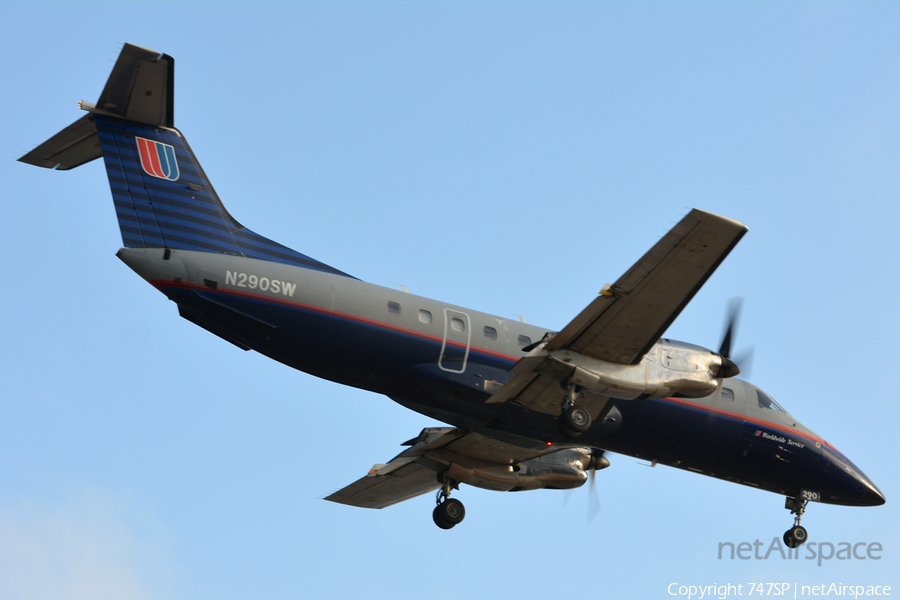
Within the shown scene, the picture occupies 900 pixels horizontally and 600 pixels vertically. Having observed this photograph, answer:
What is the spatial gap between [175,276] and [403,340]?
15.5ft

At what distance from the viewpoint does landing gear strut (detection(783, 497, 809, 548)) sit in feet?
76.4

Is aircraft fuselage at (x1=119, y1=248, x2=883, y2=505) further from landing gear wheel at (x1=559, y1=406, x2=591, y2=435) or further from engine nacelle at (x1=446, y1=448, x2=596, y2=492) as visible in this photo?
engine nacelle at (x1=446, y1=448, x2=596, y2=492)

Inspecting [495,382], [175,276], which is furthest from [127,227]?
[495,382]

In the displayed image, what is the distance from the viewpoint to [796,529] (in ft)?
→ 76.9

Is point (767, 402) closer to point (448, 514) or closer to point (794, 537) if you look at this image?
point (794, 537)

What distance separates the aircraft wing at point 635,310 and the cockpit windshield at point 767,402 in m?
5.13

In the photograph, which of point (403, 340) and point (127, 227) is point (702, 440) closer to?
point (403, 340)

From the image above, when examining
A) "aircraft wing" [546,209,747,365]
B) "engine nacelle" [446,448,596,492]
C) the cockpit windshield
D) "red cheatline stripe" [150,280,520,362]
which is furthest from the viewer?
"engine nacelle" [446,448,596,492]

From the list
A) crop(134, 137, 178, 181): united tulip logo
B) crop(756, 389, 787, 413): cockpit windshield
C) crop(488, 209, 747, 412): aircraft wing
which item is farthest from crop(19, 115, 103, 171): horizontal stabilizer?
crop(756, 389, 787, 413): cockpit windshield

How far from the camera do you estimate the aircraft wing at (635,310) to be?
1703 cm

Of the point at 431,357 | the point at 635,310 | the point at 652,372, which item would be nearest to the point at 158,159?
the point at 431,357

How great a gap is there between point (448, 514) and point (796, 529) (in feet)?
28.3

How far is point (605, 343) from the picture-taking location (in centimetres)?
1930

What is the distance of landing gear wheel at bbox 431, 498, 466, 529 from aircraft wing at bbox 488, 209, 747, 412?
4.64 metres
